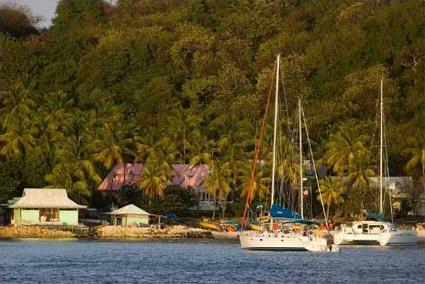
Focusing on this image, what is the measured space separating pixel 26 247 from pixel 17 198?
55.4 ft

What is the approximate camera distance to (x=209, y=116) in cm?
11156

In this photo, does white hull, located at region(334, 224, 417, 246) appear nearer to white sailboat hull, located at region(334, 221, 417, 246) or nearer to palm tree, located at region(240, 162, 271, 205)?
white sailboat hull, located at region(334, 221, 417, 246)

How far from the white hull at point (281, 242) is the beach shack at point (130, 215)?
21823mm

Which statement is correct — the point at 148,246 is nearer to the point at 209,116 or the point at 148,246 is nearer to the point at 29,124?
the point at 29,124

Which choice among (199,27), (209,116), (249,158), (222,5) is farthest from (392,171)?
(222,5)

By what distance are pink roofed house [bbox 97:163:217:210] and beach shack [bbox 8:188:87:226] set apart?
34.2ft

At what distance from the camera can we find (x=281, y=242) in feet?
199

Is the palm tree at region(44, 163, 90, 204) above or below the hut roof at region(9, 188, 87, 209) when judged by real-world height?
above

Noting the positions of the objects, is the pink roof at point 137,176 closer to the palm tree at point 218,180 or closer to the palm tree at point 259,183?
the palm tree at point 218,180

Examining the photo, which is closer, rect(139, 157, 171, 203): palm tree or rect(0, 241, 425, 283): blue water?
rect(0, 241, 425, 283): blue water

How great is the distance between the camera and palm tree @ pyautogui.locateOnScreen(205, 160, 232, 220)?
8719 cm

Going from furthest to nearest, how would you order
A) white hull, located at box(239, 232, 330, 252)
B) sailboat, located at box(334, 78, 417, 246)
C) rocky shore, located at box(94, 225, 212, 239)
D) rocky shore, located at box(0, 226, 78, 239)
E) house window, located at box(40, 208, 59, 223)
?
house window, located at box(40, 208, 59, 223) → rocky shore, located at box(94, 225, 212, 239) → rocky shore, located at box(0, 226, 78, 239) → sailboat, located at box(334, 78, 417, 246) → white hull, located at box(239, 232, 330, 252)

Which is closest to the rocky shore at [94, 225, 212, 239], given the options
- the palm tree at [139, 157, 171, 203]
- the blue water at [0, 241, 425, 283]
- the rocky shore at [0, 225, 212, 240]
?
the rocky shore at [0, 225, 212, 240]

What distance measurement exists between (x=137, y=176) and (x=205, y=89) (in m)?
23.5
